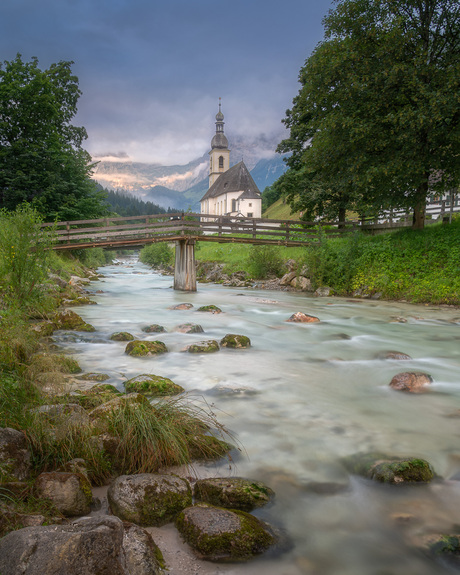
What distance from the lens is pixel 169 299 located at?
62.0 feet

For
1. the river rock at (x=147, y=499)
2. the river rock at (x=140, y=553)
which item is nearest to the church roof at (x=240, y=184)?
the river rock at (x=147, y=499)

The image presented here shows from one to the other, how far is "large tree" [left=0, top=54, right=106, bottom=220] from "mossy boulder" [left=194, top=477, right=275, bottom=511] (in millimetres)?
25507

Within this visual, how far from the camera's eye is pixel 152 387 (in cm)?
562

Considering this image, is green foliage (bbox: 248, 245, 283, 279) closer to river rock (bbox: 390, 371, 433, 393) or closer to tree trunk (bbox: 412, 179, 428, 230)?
tree trunk (bbox: 412, 179, 428, 230)

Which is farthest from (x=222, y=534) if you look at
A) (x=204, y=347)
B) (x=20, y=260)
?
(x=20, y=260)

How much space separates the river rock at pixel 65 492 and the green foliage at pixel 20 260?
19.9 feet

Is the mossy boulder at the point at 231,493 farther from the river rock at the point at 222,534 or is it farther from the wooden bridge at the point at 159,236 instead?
the wooden bridge at the point at 159,236

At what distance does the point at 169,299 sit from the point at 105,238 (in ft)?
18.4

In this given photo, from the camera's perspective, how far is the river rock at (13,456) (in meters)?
3.10

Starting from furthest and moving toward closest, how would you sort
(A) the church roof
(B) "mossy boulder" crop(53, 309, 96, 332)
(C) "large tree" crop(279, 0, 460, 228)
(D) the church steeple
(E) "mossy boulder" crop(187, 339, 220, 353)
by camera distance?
1. (D) the church steeple
2. (A) the church roof
3. (C) "large tree" crop(279, 0, 460, 228)
4. (B) "mossy boulder" crop(53, 309, 96, 332)
5. (E) "mossy boulder" crop(187, 339, 220, 353)

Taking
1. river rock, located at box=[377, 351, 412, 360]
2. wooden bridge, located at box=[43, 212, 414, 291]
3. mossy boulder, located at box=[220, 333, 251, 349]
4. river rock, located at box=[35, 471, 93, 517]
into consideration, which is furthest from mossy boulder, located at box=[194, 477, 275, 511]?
wooden bridge, located at box=[43, 212, 414, 291]

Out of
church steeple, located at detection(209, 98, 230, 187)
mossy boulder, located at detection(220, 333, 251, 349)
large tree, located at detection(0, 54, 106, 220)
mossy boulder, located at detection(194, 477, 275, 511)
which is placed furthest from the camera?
church steeple, located at detection(209, 98, 230, 187)

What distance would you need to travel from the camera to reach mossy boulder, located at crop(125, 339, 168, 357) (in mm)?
8109

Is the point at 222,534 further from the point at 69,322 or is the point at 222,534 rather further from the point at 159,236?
the point at 159,236
